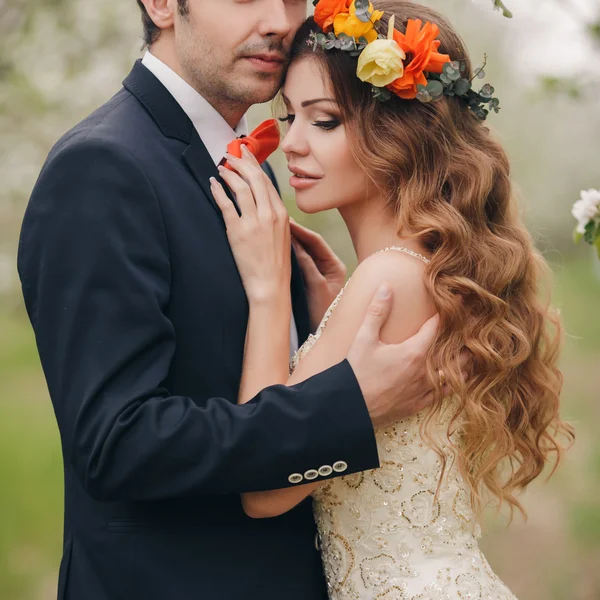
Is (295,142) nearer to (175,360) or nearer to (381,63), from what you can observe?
(381,63)

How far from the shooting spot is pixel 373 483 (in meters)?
2.47

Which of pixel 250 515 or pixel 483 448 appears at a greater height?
pixel 250 515

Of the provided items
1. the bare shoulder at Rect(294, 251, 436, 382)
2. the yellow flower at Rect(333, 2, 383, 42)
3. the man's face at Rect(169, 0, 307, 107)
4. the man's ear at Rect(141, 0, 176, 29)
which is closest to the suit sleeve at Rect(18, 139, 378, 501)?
the bare shoulder at Rect(294, 251, 436, 382)

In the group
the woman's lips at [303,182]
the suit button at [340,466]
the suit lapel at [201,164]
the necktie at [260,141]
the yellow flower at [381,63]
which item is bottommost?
the suit button at [340,466]

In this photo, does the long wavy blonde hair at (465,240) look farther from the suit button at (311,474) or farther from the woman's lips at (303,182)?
the suit button at (311,474)

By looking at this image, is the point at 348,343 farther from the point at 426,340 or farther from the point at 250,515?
the point at 250,515

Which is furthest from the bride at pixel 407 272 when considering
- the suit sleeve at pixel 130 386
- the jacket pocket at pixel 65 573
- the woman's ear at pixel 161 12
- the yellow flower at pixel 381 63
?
the jacket pocket at pixel 65 573

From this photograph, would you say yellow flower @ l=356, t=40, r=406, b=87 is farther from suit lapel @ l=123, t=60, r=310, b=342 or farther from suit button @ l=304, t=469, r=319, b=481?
suit button @ l=304, t=469, r=319, b=481

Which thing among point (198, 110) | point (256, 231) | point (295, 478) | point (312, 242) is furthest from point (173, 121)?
point (295, 478)

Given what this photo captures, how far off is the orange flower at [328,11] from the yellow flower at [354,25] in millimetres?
25

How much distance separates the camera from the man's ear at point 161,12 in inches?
102

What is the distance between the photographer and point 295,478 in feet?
6.86

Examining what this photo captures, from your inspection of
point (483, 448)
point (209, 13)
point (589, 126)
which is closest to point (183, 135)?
point (209, 13)

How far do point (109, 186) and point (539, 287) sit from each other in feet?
4.34
